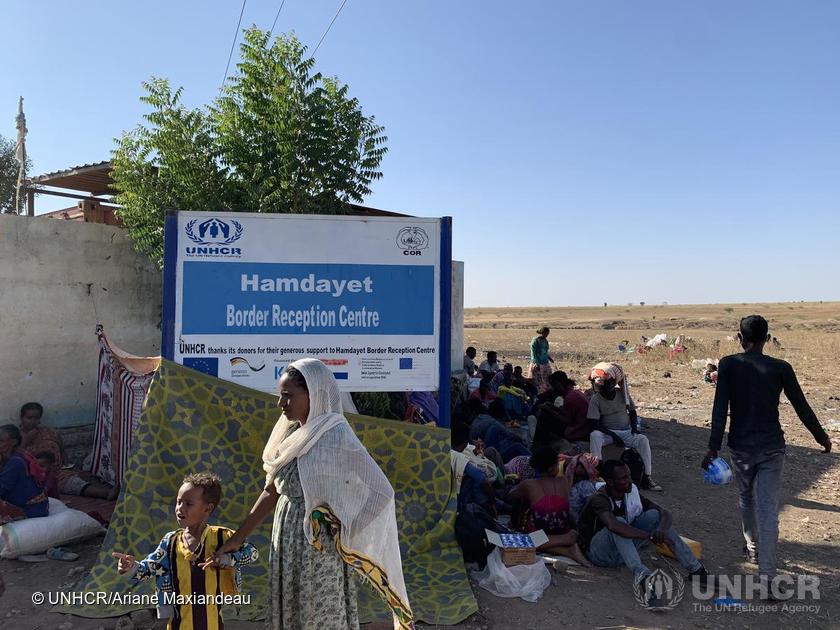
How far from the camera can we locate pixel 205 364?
4.63 m

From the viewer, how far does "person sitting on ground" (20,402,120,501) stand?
19.5ft

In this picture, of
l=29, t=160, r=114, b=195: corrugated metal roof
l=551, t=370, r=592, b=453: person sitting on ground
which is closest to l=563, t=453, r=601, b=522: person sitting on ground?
l=551, t=370, r=592, b=453: person sitting on ground

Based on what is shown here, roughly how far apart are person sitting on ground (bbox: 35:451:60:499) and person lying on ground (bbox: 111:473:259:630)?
10.3 ft

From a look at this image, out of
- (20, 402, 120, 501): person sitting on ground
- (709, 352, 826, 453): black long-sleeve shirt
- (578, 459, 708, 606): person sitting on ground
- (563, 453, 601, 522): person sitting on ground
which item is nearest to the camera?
(709, 352, 826, 453): black long-sleeve shirt

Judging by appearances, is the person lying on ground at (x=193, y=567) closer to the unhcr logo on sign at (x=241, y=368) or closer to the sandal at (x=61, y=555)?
the unhcr logo on sign at (x=241, y=368)

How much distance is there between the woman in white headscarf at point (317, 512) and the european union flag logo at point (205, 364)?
2.18m

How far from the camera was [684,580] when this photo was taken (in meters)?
4.48

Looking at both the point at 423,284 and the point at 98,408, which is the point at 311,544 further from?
the point at 98,408

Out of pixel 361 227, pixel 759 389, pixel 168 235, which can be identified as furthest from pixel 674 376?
pixel 168 235

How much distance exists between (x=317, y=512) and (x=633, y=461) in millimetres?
4998

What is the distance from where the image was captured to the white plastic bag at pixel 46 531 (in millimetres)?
4531

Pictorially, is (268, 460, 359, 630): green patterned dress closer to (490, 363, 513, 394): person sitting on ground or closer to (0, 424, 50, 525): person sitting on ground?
(0, 424, 50, 525): person sitting on ground

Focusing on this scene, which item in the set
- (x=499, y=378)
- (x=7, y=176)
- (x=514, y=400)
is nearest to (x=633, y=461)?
(x=514, y=400)

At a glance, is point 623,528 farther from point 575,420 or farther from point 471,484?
point 575,420
